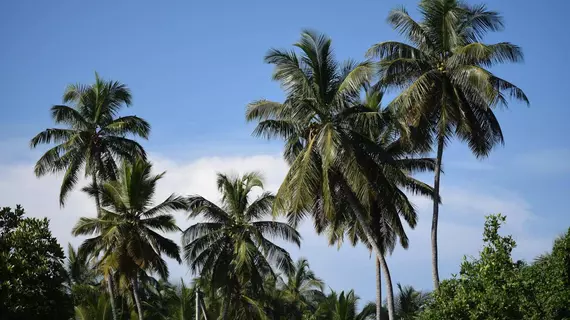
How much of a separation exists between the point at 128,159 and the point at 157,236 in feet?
17.5

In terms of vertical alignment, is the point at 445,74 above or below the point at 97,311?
above

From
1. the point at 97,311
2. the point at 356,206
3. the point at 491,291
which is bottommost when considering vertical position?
the point at 491,291

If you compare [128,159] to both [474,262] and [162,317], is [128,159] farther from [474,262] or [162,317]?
[474,262]

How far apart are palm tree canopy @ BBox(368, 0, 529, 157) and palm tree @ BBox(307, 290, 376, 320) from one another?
13323 mm

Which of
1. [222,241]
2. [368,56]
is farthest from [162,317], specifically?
[368,56]

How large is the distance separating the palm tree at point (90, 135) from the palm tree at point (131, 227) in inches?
112

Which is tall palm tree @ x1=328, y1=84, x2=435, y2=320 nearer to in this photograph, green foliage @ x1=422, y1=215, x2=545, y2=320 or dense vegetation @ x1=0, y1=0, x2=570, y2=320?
dense vegetation @ x1=0, y1=0, x2=570, y2=320

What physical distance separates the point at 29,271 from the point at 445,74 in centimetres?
1555

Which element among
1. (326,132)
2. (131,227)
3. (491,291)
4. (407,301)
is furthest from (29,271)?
(407,301)

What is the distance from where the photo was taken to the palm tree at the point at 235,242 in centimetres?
3362

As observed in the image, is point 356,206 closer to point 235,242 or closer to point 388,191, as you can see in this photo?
point 388,191

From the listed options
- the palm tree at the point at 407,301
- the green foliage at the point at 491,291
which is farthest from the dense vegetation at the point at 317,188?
the palm tree at the point at 407,301

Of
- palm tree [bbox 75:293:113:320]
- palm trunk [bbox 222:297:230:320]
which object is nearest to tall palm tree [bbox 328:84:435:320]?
palm trunk [bbox 222:297:230:320]

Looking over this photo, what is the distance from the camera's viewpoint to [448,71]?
93.2 feet
